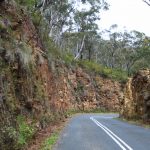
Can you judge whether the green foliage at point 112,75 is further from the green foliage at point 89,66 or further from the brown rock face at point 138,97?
the brown rock face at point 138,97

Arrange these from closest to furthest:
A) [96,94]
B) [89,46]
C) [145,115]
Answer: [145,115]
[96,94]
[89,46]

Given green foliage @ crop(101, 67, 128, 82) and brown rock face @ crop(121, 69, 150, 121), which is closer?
brown rock face @ crop(121, 69, 150, 121)

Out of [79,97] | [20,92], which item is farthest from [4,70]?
[79,97]

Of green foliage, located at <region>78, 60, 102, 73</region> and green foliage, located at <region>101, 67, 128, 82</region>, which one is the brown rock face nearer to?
green foliage, located at <region>78, 60, 102, 73</region>

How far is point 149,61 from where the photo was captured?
2758 inches

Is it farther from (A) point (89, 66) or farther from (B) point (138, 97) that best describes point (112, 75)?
(B) point (138, 97)

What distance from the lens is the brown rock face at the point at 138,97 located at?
109ft

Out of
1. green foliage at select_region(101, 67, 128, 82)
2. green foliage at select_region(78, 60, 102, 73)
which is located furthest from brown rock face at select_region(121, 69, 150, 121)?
green foliage at select_region(101, 67, 128, 82)

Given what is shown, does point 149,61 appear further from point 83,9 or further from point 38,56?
point 38,56

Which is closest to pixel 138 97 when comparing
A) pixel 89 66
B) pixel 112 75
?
pixel 89 66

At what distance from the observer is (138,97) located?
35750mm

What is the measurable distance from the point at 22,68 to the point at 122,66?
8294cm

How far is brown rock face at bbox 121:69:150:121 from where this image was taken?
33094mm

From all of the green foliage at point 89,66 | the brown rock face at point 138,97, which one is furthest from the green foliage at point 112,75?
the brown rock face at point 138,97
